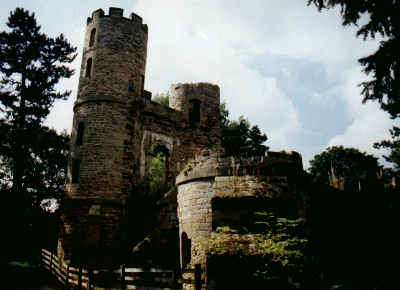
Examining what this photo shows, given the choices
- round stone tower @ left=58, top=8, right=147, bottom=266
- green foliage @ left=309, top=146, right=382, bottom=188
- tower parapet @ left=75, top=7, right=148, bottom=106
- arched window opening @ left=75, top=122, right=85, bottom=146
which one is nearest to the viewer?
round stone tower @ left=58, top=8, right=147, bottom=266

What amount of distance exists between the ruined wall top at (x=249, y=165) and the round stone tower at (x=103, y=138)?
5637 millimetres

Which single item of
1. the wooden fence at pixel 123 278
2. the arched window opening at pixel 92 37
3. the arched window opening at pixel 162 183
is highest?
the arched window opening at pixel 92 37

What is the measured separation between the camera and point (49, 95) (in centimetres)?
1652

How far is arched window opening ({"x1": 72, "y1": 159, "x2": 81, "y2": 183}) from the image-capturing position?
13.6m

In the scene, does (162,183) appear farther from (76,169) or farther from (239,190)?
(239,190)

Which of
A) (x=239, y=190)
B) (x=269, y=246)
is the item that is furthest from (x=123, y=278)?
(x=269, y=246)

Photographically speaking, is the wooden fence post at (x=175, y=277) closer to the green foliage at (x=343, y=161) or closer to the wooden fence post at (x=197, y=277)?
the wooden fence post at (x=197, y=277)

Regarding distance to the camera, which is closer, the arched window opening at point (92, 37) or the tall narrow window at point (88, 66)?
the tall narrow window at point (88, 66)

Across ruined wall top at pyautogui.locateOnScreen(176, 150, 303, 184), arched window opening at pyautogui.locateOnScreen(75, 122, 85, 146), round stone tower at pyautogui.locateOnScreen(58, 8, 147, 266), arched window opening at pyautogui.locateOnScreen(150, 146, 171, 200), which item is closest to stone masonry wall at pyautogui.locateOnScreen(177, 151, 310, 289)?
ruined wall top at pyautogui.locateOnScreen(176, 150, 303, 184)

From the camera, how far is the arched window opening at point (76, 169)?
13585mm

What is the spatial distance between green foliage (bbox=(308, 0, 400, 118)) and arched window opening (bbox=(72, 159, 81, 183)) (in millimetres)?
10689

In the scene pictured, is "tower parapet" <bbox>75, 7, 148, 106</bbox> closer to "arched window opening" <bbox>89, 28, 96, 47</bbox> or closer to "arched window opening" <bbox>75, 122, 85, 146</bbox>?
"arched window opening" <bbox>89, 28, 96, 47</bbox>

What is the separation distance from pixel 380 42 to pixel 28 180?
14.7m

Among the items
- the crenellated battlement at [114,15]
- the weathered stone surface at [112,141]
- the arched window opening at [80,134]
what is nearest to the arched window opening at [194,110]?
the weathered stone surface at [112,141]
